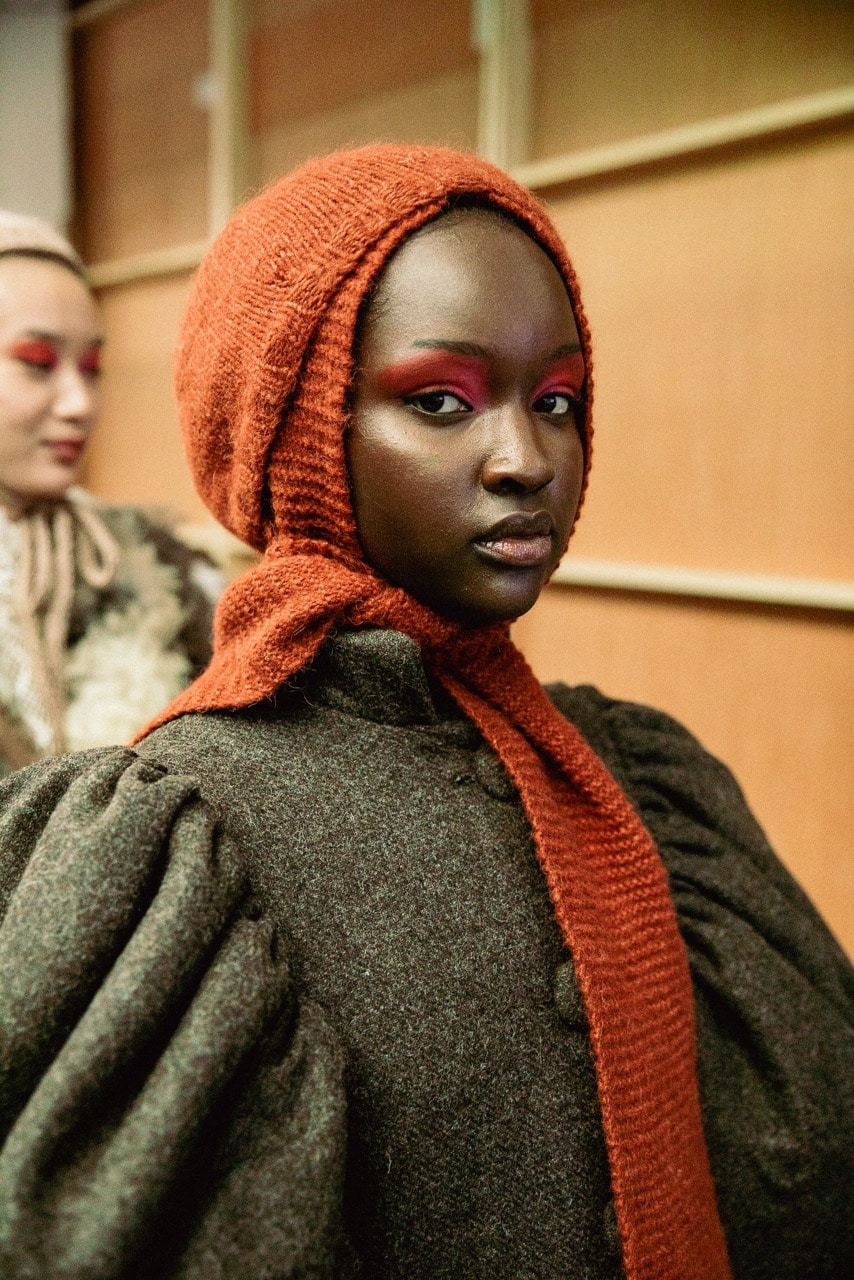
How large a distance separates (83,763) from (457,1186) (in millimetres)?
352

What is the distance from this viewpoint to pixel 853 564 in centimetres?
133

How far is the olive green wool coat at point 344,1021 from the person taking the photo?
0.50 m

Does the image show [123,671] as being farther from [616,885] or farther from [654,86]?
[654,86]

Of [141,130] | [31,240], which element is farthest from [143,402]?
[31,240]

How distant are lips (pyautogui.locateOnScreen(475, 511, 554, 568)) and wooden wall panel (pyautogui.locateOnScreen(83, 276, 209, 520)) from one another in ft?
6.03

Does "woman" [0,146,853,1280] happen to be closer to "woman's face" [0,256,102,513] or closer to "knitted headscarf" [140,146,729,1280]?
A: "knitted headscarf" [140,146,729,1280]

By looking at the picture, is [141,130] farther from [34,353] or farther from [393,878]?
[393,878]

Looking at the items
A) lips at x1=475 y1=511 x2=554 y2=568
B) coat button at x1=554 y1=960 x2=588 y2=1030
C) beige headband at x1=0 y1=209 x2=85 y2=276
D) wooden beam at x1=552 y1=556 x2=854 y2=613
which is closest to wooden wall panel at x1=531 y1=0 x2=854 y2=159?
wooden beam at x1=552 y1=556 x2=854 y2=613

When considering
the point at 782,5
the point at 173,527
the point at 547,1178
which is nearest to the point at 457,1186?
the point at 547,1178

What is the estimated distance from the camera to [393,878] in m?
0.66

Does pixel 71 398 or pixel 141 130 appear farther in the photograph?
pixel 141 130

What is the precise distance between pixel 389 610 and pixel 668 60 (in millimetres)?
1202

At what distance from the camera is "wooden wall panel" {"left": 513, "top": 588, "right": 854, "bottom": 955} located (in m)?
1.37

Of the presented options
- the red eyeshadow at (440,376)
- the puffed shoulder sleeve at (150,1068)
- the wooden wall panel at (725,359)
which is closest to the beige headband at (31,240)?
the wooden wall panel at (725,359)
